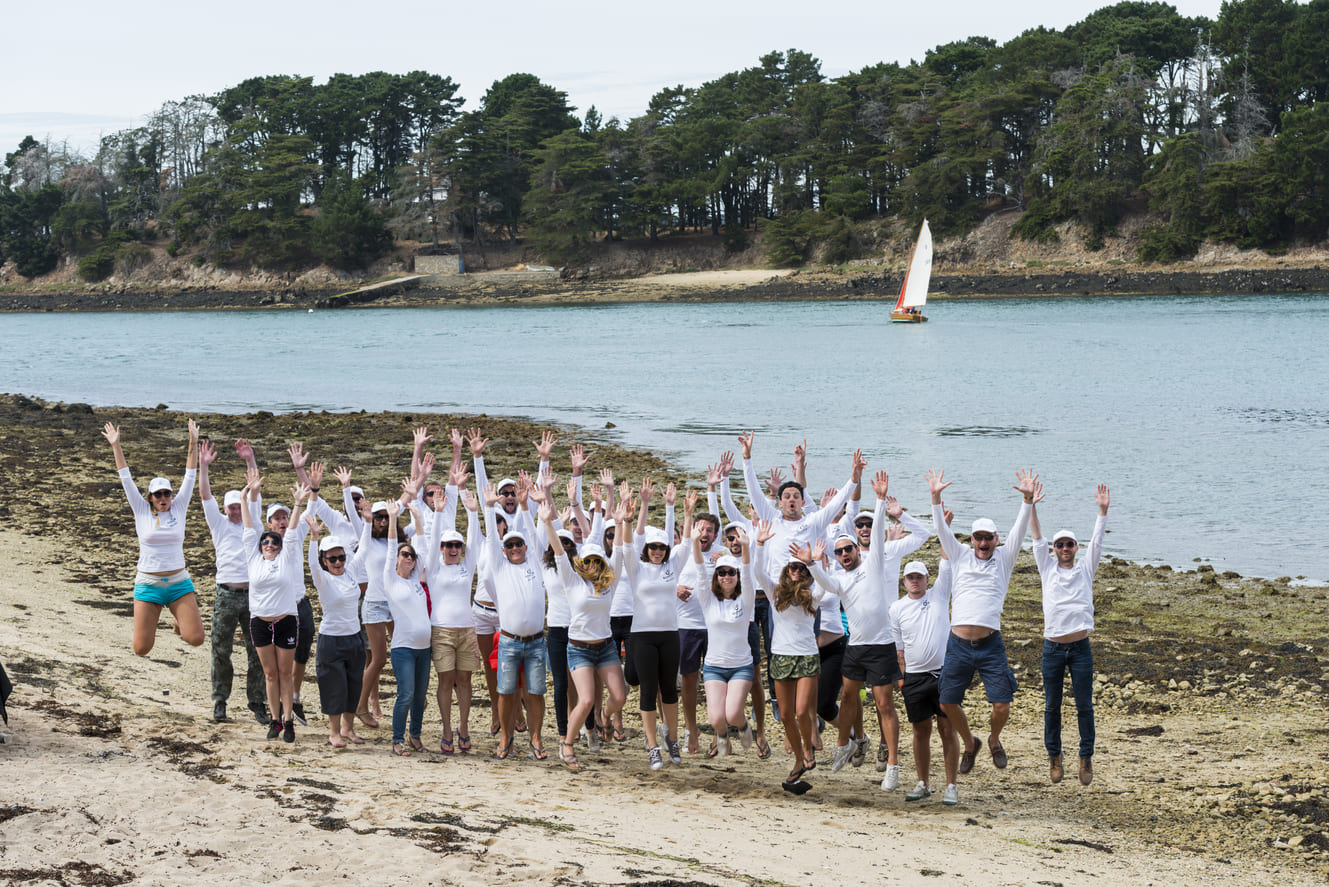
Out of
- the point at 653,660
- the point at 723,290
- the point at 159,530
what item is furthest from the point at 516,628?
the point at 723,290

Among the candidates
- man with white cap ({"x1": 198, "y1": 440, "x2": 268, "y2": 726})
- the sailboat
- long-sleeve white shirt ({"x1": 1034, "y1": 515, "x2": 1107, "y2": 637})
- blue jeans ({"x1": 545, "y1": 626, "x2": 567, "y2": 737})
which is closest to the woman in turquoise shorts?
man with white cap ({"x1": 198, "y1": 440, "x2": 268, "y2": 726})

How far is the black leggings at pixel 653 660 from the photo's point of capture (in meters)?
9.27

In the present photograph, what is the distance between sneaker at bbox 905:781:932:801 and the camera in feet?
28.8

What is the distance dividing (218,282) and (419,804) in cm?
11607

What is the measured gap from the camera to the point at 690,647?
9766 mm

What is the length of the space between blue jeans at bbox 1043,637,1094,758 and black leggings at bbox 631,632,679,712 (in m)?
2.75

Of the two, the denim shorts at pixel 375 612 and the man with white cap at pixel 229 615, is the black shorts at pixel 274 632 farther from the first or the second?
the denim shorts at pixel 375 612

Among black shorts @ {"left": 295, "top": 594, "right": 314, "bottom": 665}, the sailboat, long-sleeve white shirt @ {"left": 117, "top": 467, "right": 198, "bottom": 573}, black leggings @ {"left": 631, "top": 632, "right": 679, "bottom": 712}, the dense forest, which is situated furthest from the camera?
the dense forest

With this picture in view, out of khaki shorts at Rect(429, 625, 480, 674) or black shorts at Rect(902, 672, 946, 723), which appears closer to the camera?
black shorts at Rect(902, 672, 946, 723)

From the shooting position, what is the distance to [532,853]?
22.7 feet

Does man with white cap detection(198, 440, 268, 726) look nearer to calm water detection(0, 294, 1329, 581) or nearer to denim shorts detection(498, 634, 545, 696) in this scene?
denim shorts detection(498, 634, 545, 696)

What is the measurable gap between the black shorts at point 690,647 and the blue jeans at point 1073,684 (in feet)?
8.59

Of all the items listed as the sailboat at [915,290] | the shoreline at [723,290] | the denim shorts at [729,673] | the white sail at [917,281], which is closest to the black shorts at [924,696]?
the denim shorts at [729,673]

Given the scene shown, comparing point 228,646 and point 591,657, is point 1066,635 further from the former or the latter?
point 228,646
